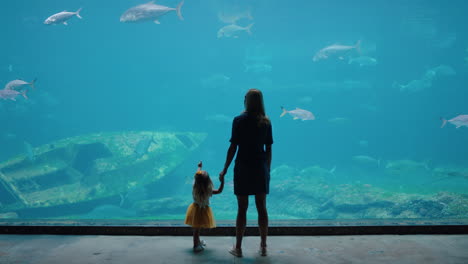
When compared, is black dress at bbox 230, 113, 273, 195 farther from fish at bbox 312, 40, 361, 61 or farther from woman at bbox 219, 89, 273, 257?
fish at bbox 312, 40, 361, 61

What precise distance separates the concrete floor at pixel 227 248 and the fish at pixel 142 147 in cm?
1055

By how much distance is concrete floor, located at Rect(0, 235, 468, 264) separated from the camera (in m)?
2.38

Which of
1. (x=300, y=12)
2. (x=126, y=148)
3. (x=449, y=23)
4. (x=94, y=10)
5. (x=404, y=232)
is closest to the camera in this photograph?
(x=404, y=232)

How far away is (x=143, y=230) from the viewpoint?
3137 mm

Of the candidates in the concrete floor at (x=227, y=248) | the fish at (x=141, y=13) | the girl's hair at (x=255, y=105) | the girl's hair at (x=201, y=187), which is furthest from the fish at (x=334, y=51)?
the girl's hair at (x=201, y=187)

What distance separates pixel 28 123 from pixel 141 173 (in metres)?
39.5

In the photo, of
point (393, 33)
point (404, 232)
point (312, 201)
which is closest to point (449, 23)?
point (393, 33)

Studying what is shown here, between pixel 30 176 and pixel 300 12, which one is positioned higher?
pixel 300 12

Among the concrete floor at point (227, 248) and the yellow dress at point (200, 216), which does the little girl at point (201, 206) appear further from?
the concrete floor at point (227, 248)

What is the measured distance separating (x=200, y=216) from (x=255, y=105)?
1020mm

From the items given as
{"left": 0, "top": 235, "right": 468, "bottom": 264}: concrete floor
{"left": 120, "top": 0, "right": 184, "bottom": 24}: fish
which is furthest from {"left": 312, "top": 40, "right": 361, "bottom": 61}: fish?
{"left": 0, "top": 235, "right": 468, "bottom": 264}: concrete floor

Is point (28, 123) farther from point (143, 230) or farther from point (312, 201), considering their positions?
point (143, 230)

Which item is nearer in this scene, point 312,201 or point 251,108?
point 251,108

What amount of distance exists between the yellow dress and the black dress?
0.32 meters
